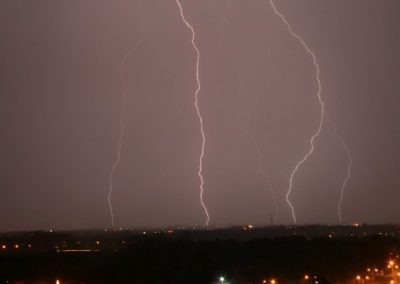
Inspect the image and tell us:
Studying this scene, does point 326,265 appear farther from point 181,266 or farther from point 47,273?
point 47,273

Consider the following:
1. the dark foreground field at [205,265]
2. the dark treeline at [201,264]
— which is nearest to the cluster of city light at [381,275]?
the dark foreground field at [205,265]

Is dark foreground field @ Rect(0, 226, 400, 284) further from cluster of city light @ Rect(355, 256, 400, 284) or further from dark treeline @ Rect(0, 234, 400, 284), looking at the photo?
cluster of city light @ Rect(355, 256, 400, 284)

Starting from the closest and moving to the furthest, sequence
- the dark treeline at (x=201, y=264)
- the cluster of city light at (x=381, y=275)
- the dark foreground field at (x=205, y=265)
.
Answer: the dark foreground field at (x=205, y=265), the dark treeline at (x=201, y=264), the cluster of city light at (x=381, y=275)

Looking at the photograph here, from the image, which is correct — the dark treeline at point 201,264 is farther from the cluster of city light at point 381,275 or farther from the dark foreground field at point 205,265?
the cluster of city light at point 381,275

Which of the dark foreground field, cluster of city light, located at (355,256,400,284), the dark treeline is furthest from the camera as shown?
cluster of city light, located at (355,256,400,284)

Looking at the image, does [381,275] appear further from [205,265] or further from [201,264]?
[201,264]

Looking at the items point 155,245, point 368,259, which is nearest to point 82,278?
point 155,245

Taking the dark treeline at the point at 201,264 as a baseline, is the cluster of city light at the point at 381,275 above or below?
below

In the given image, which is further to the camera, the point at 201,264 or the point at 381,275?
the point at 381,275

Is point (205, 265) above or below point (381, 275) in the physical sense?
above

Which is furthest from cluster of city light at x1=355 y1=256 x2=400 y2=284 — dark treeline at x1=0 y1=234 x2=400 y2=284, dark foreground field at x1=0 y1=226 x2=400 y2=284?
dark treeline at x1=0 y1=234 x2=400 y2=284

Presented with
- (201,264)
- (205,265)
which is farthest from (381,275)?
(201,264)
